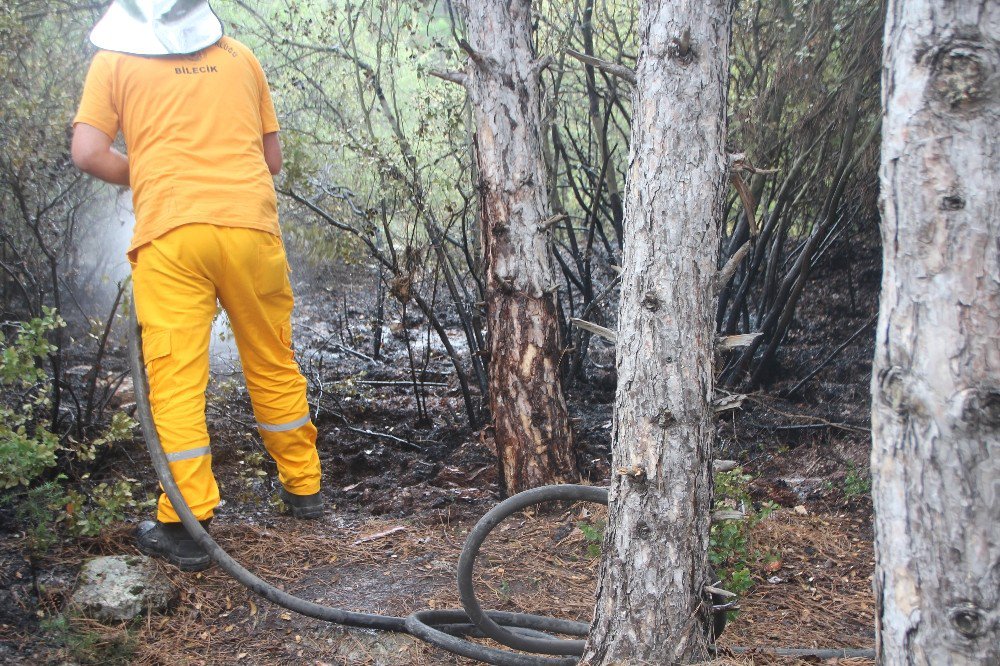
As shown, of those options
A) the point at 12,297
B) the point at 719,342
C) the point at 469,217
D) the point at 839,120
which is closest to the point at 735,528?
the point at 719,342

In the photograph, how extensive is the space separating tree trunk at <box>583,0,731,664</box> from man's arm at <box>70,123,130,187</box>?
7.28 ft

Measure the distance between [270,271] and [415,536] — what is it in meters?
1.39

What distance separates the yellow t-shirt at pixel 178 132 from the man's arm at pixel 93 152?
33mm

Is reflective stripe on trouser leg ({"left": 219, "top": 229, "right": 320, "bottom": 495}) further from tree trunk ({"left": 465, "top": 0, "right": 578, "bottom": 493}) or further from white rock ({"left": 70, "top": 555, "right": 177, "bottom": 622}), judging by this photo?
tree trunk ({"left": 465, "top": 0, "right": 578, "bottom": 493})

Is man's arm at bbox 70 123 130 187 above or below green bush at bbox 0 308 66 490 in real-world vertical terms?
above

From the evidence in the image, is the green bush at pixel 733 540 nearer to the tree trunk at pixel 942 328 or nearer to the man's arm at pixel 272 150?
the tree trunk at pixel 942 328

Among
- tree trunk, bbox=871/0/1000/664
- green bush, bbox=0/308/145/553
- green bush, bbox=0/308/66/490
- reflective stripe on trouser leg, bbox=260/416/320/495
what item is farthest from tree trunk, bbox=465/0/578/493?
tree trunk, bbox=871/0/1000/664

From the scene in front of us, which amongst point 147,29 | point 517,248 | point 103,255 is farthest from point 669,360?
point 103,255

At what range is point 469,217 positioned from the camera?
22.5 feet

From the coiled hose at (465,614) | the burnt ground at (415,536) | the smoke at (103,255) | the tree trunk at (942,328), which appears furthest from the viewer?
the smoke at (103,255)

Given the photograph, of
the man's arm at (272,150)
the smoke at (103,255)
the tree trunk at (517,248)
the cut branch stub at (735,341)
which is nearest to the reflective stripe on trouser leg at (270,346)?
the man's arm at (272,150)

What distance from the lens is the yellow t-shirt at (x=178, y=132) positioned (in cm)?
324

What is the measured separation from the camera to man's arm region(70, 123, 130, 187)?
322 centimetres

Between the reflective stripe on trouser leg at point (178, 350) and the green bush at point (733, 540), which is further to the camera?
the reflective stripe on trouser leg at point (178, 350)
